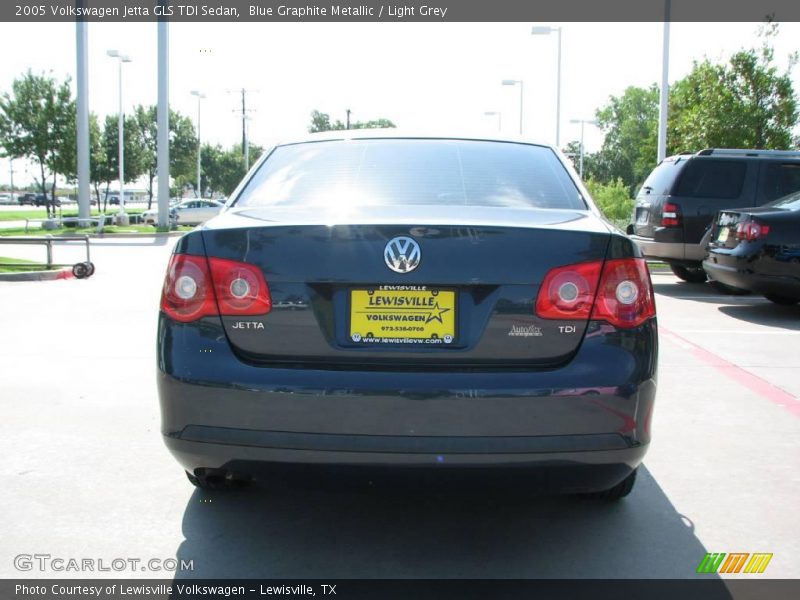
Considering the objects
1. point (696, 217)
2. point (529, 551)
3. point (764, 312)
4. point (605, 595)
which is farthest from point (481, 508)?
point (696, 217)

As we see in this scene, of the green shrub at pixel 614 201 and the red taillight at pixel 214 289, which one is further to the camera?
the green shrub at pixel 614 201

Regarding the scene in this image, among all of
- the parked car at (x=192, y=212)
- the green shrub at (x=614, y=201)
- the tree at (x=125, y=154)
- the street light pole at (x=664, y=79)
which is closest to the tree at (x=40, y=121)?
the parked car at (x=192, y=212)

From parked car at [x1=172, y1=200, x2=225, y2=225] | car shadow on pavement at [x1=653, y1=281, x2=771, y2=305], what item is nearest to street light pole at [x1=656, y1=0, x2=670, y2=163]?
car shadow on pavement at [x1=653, y1=281, x2=771, y2=305]

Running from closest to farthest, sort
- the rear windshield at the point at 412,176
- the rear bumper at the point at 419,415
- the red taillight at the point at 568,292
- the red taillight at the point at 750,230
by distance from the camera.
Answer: the rear bumper at the point at 419,415
the red taillight at the point at 568,292
the rear windshield at the point at 412,176
the red taillight at the point at 750,230

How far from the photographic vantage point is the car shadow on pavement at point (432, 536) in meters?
3.37

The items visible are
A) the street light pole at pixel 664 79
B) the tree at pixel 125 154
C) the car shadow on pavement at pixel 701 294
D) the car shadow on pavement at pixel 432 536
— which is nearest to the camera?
the car shadow on pavement at pixel 432 536

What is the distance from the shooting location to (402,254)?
10.1ft

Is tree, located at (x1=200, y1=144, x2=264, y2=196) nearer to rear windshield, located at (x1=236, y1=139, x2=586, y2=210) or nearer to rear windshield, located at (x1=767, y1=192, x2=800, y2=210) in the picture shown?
rear windshield, located at (x1=767, y1=192, x2=800, y2=210)

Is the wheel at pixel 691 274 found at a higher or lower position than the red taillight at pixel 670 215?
lower

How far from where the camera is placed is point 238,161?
81125mm

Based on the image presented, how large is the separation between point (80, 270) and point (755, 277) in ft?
35.0

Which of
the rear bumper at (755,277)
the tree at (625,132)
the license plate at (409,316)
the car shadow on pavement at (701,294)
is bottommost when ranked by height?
the car shadow on pavement at (701,294)

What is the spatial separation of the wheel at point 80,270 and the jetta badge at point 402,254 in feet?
42.6

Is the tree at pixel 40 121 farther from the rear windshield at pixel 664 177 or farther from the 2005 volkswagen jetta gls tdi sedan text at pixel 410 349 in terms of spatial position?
the 2005 volkswagen jetta gls tdi sedan text at pixel 410 349
